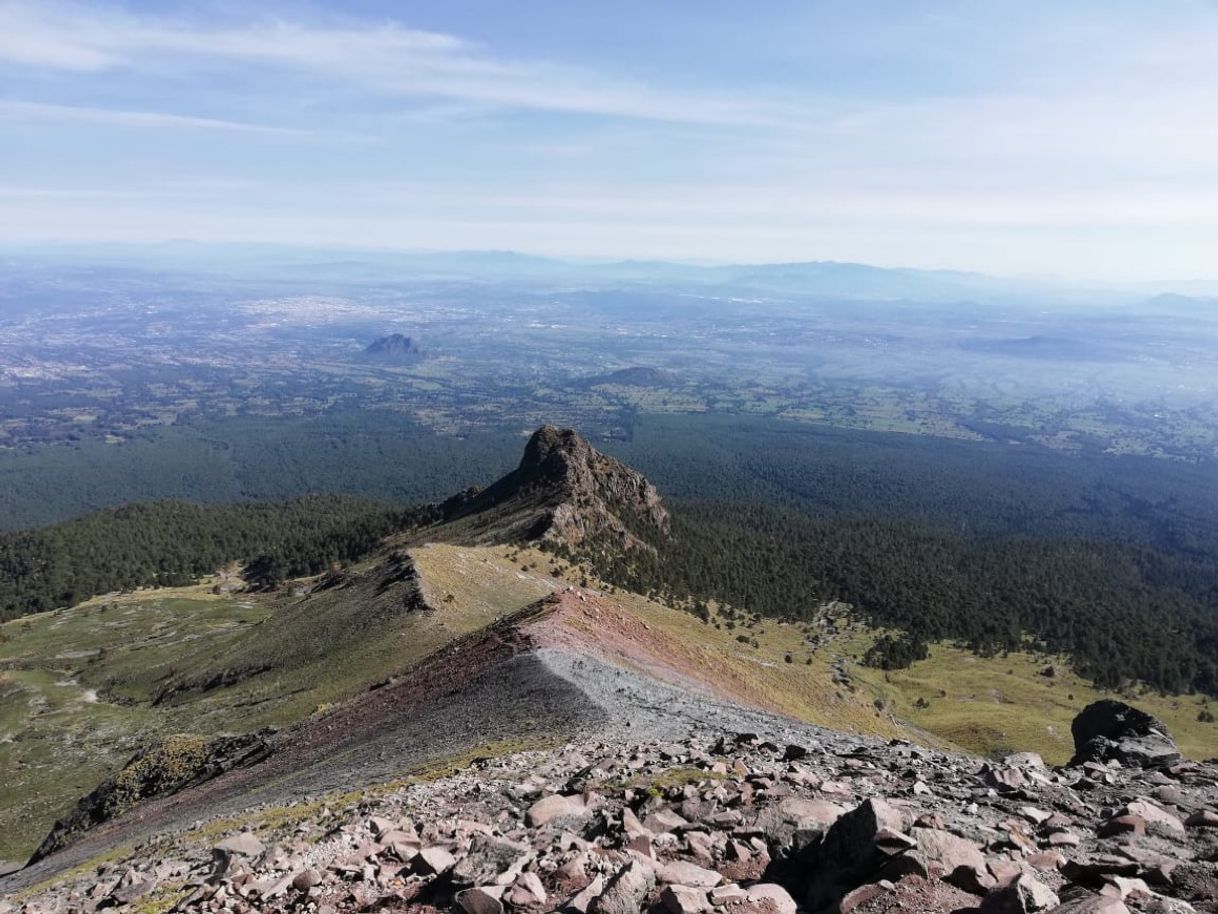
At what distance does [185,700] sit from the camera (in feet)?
217

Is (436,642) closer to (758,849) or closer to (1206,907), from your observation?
(758,849)

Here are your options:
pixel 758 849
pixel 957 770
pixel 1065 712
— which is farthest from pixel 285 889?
pixel 1065 712

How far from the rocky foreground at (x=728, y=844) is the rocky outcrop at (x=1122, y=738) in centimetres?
29

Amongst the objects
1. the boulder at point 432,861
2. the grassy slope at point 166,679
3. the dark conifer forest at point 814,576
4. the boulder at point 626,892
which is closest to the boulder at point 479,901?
the boulder at point 626,892

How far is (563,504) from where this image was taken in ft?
374

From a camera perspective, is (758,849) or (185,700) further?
(185,700)

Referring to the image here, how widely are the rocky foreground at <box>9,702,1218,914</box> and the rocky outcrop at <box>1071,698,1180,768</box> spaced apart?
0.96 ft

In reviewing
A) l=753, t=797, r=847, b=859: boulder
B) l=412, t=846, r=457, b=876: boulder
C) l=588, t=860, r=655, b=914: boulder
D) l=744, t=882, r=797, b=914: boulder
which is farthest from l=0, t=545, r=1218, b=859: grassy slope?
l=588, t=860, r=655, b=914: boulder

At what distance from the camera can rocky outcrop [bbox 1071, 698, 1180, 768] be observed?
24062 mm

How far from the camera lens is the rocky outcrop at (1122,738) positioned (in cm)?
2406

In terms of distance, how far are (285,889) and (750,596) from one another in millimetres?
118996

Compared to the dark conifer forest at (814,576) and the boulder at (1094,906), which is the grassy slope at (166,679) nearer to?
the dark conifer forest at (814,576)

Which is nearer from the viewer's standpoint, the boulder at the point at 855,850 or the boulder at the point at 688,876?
the boulder at the point at 855,850

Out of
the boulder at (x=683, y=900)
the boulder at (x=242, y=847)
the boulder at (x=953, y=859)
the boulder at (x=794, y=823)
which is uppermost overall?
the boulder at (x=953, y=859)
